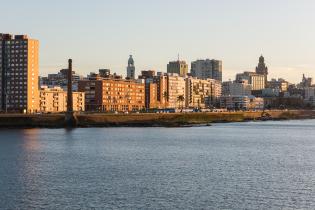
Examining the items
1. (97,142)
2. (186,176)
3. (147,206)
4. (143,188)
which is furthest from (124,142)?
(147,206)

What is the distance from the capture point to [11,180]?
66188 millimetres

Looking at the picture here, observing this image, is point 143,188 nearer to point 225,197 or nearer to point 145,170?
point 225,197

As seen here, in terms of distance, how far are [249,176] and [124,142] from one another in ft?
173

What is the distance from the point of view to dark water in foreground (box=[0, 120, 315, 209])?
55094mm

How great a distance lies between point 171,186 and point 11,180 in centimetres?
1708

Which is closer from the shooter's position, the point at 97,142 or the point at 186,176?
the point at 186,176

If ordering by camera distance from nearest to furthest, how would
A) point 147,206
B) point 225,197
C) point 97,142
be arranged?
point 147,206
point 225,197
point 97,142

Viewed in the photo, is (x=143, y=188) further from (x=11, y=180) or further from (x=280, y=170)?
(x=280, y=170)

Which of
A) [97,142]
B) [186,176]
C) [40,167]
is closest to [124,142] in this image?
[97,142]

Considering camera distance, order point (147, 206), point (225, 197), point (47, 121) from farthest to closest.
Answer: point (47, 121), point (225, 197), point (147, 206)

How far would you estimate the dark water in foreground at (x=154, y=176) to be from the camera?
5509 centimetres

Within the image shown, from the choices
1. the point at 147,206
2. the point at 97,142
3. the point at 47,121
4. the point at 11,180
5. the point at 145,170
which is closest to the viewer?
the point at 147,206

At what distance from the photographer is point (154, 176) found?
6938 cm

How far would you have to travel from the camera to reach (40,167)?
77625 millimetres
